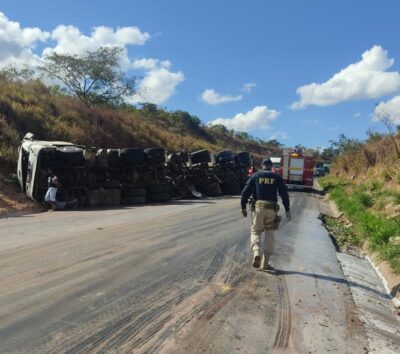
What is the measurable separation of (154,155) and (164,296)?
14446mm

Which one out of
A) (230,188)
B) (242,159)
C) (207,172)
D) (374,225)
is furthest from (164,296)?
(242,159)

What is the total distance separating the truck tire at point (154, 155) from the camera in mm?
20067

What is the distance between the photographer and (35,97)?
26.6 meters

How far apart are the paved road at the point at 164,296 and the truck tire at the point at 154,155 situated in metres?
9.35

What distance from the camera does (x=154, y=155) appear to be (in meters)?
20.2

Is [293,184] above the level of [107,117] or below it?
below

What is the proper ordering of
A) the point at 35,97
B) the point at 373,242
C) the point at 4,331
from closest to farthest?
the point at 4,331 → the point at 373,242 → the point at 35,97

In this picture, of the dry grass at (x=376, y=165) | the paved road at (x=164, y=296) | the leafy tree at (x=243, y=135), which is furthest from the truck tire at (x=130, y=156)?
the leafy tree at (x=243, y=135)

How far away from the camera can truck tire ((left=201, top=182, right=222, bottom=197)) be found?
24.4m

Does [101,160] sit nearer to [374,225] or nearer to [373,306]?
[374,225]

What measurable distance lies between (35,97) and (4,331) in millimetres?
23885

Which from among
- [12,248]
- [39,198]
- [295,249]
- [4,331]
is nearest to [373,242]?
[295,249]

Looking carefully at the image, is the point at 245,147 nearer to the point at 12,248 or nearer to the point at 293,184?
the point at 293,184

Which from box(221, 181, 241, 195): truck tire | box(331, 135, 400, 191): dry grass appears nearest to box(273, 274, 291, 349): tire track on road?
box(331, 135, 400, 191): dry grass
